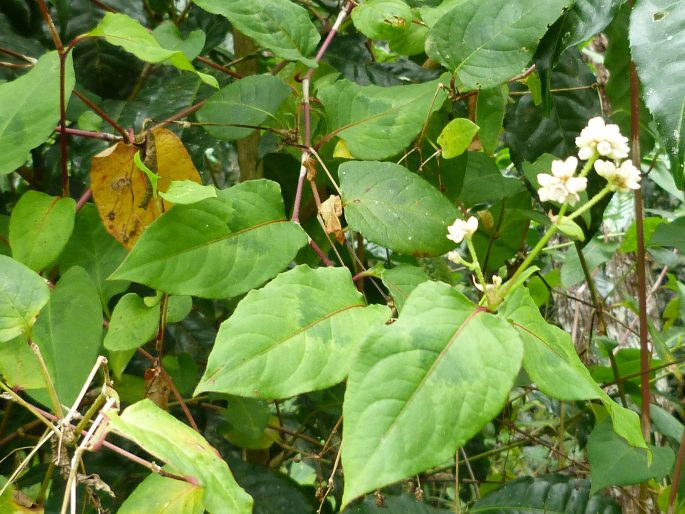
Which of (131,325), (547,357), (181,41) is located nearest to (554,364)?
(547,357)

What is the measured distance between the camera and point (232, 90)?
757 millimetres

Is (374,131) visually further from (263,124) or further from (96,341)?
(96,341)

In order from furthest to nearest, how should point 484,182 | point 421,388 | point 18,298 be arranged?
point 484,182 < point 18,298 < point 421,388

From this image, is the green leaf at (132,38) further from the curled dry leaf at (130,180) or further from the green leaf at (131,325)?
the green leaf at (131,325)

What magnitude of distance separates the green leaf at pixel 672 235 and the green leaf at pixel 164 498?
0.63m

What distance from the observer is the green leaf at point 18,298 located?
540mm

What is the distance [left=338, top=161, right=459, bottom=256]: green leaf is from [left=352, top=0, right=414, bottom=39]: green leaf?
172mm

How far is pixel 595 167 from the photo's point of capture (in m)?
0.46

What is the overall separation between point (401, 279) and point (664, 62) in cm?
28

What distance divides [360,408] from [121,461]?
0.60m

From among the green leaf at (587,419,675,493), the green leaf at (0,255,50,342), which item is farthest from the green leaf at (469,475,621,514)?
the green leaf at (0,255,50,342)

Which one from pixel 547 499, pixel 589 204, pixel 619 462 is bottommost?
pixel 547 499

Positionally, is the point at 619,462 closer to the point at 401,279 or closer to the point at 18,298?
the point at 401,279

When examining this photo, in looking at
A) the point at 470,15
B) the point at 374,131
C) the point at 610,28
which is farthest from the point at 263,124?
the point at 610,28
